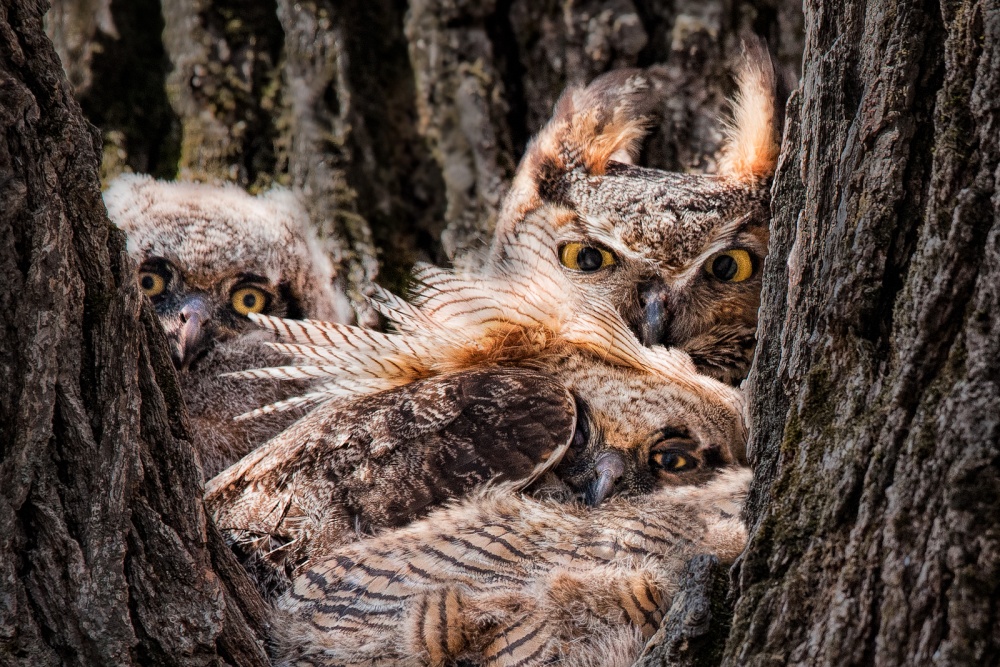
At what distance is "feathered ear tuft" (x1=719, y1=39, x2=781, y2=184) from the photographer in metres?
2.34

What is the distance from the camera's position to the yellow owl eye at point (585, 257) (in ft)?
7.66

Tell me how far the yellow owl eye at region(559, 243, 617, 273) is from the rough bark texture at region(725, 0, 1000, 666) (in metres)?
1.09

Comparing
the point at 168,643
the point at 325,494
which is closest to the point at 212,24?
the point at 325,494

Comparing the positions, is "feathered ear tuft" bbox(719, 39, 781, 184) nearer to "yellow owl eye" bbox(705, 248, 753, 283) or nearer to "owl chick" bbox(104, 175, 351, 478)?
"yellow owl eye" bbox(705, 248, 753, 283)

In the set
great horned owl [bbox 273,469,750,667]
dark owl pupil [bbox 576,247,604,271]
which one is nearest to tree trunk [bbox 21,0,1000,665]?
great horned owl [bbox 273,469,750,667]

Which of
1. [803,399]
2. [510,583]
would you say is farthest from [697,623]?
[510,583]

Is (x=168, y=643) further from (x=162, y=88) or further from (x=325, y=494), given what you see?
(x=162, y=88)

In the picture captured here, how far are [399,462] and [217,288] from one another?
1.10 meters

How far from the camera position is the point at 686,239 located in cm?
225

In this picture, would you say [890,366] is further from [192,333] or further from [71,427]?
[192,333]

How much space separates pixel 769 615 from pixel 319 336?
1328 millimetres

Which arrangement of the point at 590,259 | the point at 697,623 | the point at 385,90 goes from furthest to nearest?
1. the point at 385,90
2. the point at 590,259
3. the point at 697,623

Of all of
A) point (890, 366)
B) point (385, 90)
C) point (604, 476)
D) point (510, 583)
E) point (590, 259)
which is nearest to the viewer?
point (890, 366)

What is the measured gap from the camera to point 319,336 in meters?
2.16
